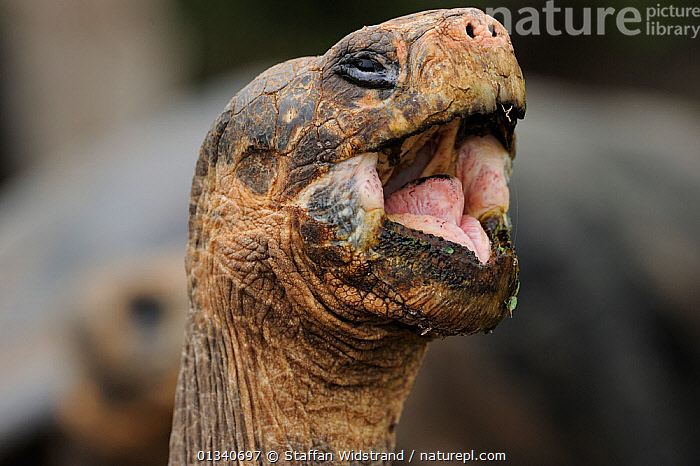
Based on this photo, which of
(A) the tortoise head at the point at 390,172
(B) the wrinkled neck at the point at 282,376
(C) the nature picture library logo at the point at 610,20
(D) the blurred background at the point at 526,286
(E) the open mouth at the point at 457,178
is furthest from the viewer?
(C) the nature picture library logo at the point at 610,20

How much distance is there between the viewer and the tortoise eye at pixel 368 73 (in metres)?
1.48

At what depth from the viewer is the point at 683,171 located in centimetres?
648

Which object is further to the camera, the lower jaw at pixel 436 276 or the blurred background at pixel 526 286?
the blurred background at pixel 526 286

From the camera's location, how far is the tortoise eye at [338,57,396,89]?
1.48 m

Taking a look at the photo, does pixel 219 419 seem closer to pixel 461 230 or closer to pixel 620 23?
pixel 461 230

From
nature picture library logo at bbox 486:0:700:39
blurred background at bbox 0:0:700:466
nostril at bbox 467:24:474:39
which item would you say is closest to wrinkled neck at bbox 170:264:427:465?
nostril at bbox 467:24:474:39

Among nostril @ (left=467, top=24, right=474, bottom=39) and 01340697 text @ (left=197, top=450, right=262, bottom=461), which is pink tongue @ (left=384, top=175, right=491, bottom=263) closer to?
nostril @ (left=467, top=24, right=474, bottom=39)

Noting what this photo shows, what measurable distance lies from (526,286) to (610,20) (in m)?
2.16

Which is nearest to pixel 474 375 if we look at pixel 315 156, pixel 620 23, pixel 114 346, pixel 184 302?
pixel 184 302

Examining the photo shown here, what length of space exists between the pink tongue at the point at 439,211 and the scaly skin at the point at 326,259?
47 millimetres

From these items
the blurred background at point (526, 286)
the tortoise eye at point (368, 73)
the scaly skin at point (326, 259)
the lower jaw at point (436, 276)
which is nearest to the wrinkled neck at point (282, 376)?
the scaly skin at point (326, 259)

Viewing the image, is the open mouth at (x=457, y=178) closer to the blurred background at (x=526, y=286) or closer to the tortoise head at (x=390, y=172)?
the tortoise head at (x=390, y=172)

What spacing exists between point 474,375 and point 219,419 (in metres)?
3.84

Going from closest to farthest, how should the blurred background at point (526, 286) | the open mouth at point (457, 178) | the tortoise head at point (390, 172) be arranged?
1. the tortoise head at point (390, 172)
2. the open mouth at point (457, 178)
3. the blurred background at point (526, 286)
